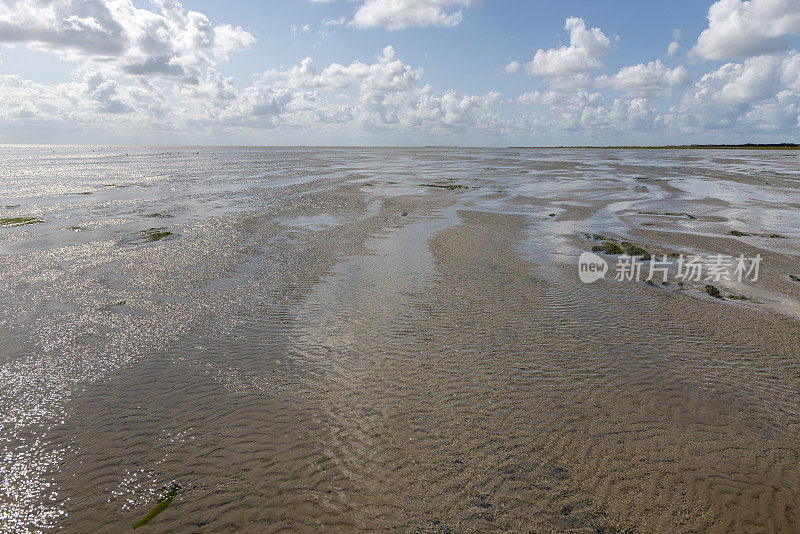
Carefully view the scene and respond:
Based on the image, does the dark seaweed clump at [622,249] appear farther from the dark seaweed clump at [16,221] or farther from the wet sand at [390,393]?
the dark seaweed clump at [16,221]

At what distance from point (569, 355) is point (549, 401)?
1794 mm

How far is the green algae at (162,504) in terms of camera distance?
4680 millimetres

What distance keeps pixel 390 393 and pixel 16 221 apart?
25677 millimetres

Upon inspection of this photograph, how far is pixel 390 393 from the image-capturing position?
7.11 meters

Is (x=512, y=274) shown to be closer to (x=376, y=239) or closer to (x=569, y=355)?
(x=569, y=355)

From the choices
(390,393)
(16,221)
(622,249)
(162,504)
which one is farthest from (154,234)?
(622,249)

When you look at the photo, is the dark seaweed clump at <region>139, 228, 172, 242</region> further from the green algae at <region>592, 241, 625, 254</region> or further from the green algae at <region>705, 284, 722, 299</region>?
the green algae at <region>705, 284, 722, 299</region>

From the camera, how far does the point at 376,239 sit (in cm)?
1831

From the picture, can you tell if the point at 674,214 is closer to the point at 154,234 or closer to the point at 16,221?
the point at 154,234

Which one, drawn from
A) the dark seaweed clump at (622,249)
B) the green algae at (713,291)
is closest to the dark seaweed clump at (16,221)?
the dark seaweed clump at (622,249)

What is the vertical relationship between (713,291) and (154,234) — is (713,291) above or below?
below

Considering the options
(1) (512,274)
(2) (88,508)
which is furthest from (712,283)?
(2) (88,508)

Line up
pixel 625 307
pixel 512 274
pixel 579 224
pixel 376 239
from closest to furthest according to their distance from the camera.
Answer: pixel 625 307 < pixel 512 274 < pixel 376 239 < pixel 579 224

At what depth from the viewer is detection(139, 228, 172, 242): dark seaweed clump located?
1803 cm
